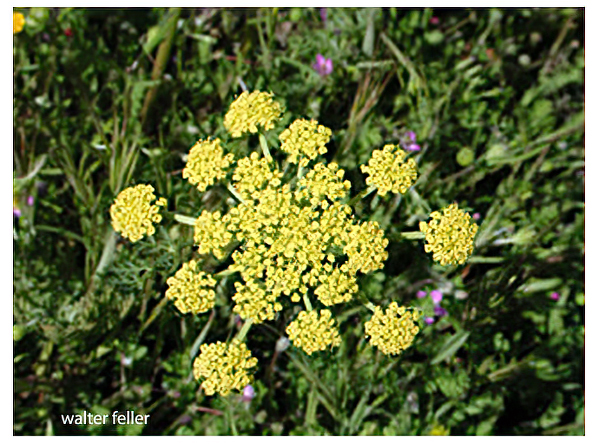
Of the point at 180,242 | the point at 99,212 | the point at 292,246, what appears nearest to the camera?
the point at 292,246

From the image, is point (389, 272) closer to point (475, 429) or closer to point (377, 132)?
point (377, 132)

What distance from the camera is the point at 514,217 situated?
14.2ft

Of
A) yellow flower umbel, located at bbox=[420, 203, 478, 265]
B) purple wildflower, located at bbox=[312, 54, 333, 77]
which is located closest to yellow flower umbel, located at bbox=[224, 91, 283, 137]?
yellow flower umbel, located at bbox=[420, 203, 478, 265]

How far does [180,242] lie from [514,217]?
2.68 metres

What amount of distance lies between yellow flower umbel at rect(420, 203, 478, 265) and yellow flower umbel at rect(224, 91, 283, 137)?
1104 mm

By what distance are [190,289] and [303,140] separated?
3.39 feet

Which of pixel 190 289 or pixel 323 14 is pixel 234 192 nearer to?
pixel 190 289

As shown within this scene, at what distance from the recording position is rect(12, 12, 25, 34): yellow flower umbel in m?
4.38

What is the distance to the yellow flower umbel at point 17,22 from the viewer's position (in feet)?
14.4

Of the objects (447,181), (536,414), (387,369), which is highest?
(447,181)

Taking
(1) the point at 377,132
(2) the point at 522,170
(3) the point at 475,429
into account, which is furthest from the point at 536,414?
(1) the point at 377,132

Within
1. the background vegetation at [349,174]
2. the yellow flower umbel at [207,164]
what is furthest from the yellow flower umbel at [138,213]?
the background vegetation at [349,174]

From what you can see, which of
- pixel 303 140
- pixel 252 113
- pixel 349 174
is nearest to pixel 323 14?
pixel 349 174

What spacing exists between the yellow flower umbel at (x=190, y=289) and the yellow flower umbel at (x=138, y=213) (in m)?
0.31
